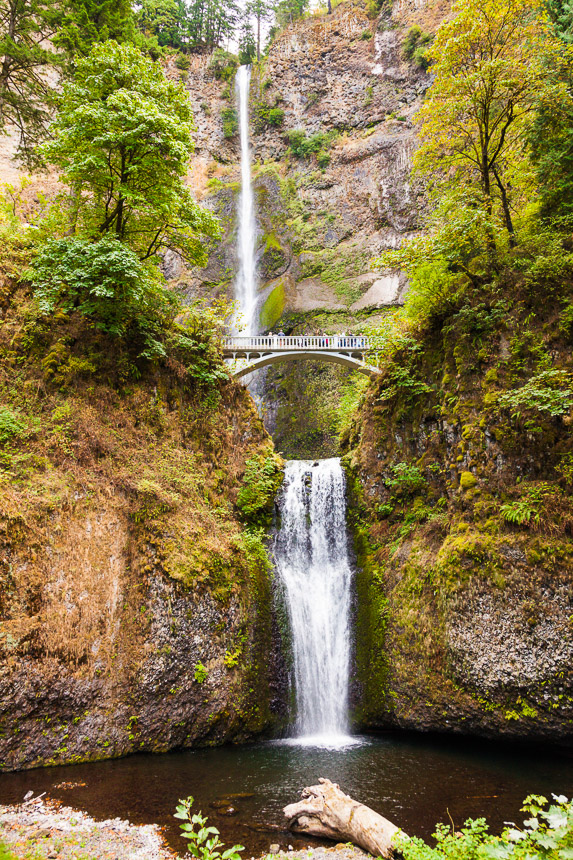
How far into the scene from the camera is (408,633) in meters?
10.5

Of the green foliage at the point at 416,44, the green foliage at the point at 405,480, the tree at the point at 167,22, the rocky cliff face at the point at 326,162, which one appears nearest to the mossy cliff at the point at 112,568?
the green foliage at the point at 405,480

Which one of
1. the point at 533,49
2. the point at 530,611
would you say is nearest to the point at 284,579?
the point at 530,611

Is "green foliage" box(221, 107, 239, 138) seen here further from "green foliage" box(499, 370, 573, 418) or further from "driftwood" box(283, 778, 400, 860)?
"driftwood" box(283, 778, 400, 860)

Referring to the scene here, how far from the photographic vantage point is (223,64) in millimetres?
39906

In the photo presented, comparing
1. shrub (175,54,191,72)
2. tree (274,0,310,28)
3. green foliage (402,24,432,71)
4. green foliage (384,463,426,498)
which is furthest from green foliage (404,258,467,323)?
tree (274,0,310,28)

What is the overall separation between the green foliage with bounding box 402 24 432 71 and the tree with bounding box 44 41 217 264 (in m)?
27.0

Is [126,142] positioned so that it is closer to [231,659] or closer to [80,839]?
[231,659]

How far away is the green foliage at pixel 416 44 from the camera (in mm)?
30656

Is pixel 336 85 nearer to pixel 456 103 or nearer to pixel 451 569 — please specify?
pixel 456 103

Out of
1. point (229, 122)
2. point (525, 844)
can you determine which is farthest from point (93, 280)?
point (229, 122)

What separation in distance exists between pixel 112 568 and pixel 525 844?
8.03 metres

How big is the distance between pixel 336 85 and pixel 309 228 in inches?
536

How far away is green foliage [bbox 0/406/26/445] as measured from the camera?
9.38 m

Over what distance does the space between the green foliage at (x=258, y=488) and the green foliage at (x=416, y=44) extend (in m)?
31.4
